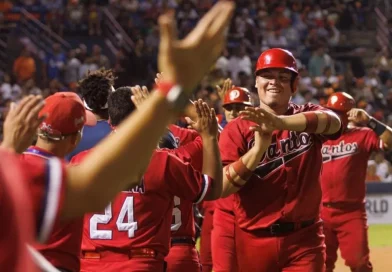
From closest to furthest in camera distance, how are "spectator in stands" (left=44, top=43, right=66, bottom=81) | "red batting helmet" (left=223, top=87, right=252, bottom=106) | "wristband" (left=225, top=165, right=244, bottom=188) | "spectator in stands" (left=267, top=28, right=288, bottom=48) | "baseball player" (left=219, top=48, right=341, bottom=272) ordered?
"wristband" (left=225, top=165, right=244, bottom=188) → "baseball player" (left=219, top=48, right=341, bottom=272) → "red batting helmet" (left=223, top=87, right=252, bottom=106) → "spectator in stands" (left=44, top=43, right=66, bottom=81) → "spectator in stands" (left=267, top=28, right=288, bottom=48)

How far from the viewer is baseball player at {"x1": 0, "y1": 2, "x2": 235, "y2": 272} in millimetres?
2146

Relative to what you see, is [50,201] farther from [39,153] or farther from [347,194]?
[347,194]

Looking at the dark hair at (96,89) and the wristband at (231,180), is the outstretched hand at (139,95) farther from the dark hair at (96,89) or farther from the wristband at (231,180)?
the dark hair at (96,89)

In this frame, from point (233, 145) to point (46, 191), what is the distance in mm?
4105

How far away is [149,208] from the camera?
5262 mm

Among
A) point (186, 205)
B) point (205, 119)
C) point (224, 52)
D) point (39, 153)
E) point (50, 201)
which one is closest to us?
point (50, 201)

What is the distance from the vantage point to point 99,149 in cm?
229

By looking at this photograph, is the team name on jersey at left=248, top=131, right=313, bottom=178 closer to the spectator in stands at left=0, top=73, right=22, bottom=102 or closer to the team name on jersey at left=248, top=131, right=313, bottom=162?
the team name on jersey at left=248, top=131, right=313, bottom=162

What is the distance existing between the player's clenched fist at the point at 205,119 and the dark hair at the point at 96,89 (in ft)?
5.75

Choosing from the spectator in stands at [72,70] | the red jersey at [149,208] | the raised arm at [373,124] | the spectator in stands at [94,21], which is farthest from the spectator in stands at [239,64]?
the red jersey at [149,208]

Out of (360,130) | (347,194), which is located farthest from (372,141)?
(347,194)

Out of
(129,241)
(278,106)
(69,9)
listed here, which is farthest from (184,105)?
(69,9)

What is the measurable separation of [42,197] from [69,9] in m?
22.0

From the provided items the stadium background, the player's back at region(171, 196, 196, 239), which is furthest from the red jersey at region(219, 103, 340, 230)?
the stadium background
